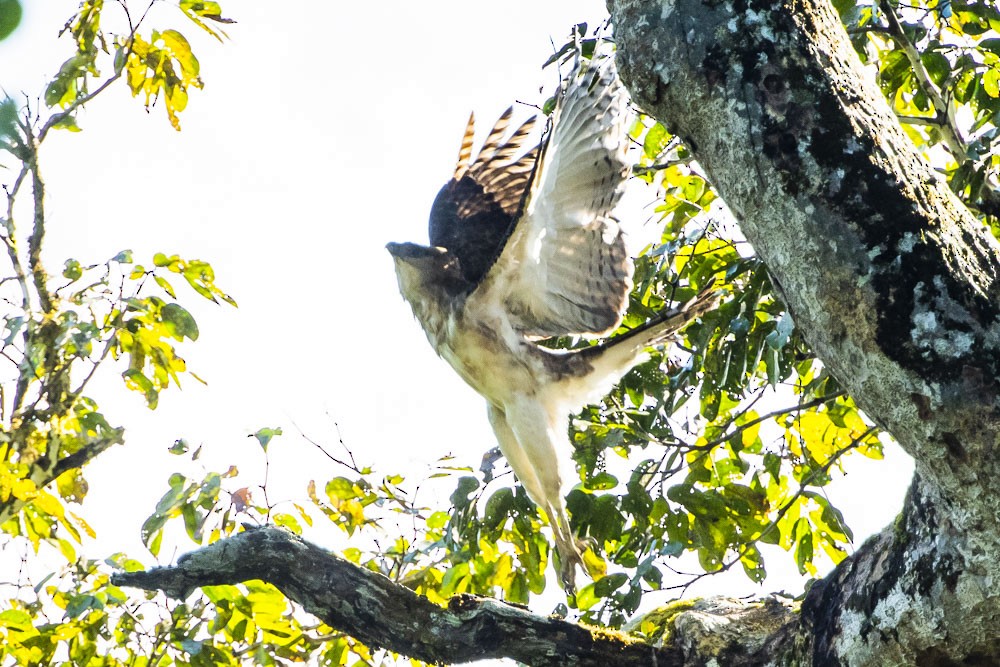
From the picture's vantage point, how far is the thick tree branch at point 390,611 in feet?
9.19

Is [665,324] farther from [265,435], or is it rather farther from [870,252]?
[870,252]

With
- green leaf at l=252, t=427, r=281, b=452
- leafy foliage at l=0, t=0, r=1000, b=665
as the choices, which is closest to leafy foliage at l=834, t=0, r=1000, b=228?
leafy foliage at l=0, t=0, r=1000, b=665

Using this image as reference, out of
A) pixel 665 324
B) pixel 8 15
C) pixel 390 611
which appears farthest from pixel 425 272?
pixel 8 15

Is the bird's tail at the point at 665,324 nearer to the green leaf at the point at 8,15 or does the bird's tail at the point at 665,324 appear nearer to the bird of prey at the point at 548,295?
the bird of prey at the point at 548,295

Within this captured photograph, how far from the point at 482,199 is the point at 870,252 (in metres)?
2.77

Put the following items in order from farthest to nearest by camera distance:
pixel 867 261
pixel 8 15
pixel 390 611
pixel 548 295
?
pixel 548 295
pixel 390 611
pixel 867 261
pixel 8 15

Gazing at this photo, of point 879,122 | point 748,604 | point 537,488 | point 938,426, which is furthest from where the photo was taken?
point 537,488

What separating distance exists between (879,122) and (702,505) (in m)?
1.67

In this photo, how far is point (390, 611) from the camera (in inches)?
114

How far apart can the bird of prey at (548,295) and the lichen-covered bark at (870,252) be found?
1.50 meters

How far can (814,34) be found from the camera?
6.59ft

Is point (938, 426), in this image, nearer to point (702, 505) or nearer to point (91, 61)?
point (702, 505)

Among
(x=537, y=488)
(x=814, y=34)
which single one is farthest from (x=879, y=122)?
(x=537, y=488)

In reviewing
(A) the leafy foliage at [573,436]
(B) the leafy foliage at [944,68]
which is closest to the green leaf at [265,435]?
(A) the leafy foliage at [573,436]
